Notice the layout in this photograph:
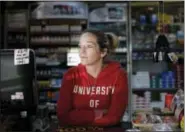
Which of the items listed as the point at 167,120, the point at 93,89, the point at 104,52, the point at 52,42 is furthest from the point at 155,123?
the point at 52,42

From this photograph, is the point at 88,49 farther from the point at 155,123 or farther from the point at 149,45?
the point at 149,45

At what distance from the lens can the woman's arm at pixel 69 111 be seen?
1.92 meters

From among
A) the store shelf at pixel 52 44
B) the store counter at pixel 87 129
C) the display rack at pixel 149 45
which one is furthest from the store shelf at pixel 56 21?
the store counter at pixel 87 129

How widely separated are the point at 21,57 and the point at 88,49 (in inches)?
20.9

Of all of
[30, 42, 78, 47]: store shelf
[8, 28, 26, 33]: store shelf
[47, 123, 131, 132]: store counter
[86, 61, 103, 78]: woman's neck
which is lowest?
[47, 123, 131, 132]: store counter

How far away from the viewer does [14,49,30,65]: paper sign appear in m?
2.20

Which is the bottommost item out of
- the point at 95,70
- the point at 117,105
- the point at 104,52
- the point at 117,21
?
the point at 117,105

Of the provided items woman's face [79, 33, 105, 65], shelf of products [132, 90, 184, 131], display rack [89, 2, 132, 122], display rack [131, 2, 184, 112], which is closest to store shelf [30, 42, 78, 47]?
display rack [89, 2, 132, 122]

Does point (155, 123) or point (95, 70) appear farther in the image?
point (95, 70)

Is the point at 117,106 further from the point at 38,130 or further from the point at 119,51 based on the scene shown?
the point at 119,51

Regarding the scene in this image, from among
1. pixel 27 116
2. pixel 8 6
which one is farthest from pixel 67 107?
pixel 8 6

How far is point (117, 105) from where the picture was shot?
2000 millimetres

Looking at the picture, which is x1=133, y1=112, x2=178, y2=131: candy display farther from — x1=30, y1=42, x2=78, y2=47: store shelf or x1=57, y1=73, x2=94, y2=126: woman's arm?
x1=30, y1=42, x2=78, y2=47: store shelf

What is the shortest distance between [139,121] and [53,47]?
3917 mm
